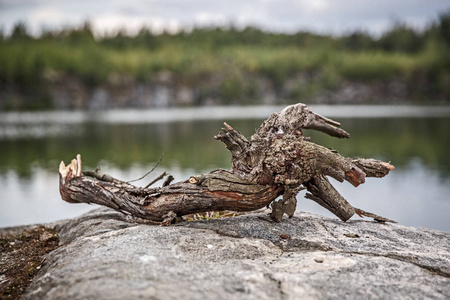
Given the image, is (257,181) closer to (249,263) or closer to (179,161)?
(249,263)

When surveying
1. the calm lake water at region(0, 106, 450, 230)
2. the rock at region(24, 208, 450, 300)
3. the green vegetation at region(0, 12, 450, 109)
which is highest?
the green vegetation at region(0, 12, 450, 109)

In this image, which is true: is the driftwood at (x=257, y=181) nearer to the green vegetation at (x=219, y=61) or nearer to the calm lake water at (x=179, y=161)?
the calm lake water at (x=179, y=161)

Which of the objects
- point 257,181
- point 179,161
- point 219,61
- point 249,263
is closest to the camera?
point 249,263

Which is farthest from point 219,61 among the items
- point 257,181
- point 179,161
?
point 257,181

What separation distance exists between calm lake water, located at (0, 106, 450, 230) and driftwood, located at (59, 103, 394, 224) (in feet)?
18.7

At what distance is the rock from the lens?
11.6ft

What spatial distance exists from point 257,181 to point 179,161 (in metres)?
14.1

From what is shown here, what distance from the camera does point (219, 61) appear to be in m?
97.4

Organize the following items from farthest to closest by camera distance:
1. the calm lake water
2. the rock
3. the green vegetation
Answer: the green vegetation, the calm lake water, the rock

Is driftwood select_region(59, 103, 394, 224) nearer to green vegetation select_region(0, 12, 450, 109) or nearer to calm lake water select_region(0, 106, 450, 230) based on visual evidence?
calm lake water select_region(0, 106, 450, 230)

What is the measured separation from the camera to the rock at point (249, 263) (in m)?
3.54

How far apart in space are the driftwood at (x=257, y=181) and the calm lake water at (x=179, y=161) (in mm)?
5702

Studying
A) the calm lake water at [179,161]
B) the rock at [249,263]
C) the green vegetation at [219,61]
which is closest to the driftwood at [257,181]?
the rock at [249,263]

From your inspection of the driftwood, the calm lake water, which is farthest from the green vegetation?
the driftwood
